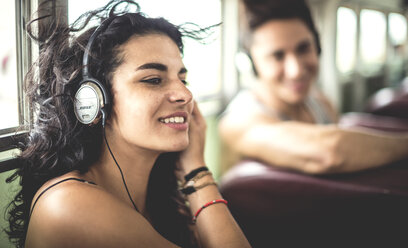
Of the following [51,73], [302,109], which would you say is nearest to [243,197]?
→ [302,109]

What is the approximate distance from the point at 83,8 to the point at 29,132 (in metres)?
0.54

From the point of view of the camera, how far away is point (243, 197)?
6.23ft

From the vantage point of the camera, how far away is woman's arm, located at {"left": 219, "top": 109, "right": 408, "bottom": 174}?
1.76 meters

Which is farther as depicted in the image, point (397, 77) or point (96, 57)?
point (397, 77)

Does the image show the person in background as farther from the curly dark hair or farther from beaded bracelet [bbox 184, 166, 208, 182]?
the curly dark hair

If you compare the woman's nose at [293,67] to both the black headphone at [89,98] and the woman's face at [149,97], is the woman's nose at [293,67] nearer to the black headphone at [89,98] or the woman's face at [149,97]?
the woman's face at [149,97]

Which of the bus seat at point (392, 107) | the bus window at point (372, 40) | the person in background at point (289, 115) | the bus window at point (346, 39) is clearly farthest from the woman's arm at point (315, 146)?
the bus window at point (372, 40)

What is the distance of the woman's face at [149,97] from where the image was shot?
1.13m

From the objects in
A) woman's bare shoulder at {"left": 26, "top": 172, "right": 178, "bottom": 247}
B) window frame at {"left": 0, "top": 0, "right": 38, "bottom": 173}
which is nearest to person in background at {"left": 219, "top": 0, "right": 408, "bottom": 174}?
woman's bare shoulder at {"left": 26, "top": 172, "right": 178, "bottom": 247}

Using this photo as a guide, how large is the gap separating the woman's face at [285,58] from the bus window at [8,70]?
139 centimetres

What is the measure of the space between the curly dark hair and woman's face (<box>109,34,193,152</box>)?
0.04 meters

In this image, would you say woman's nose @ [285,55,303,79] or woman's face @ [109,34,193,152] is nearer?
woman's face @ [109,34,193,152]

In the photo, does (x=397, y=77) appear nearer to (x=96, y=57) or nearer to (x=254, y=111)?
(x=254, y=111)

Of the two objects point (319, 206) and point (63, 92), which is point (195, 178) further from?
point (319, 206)
